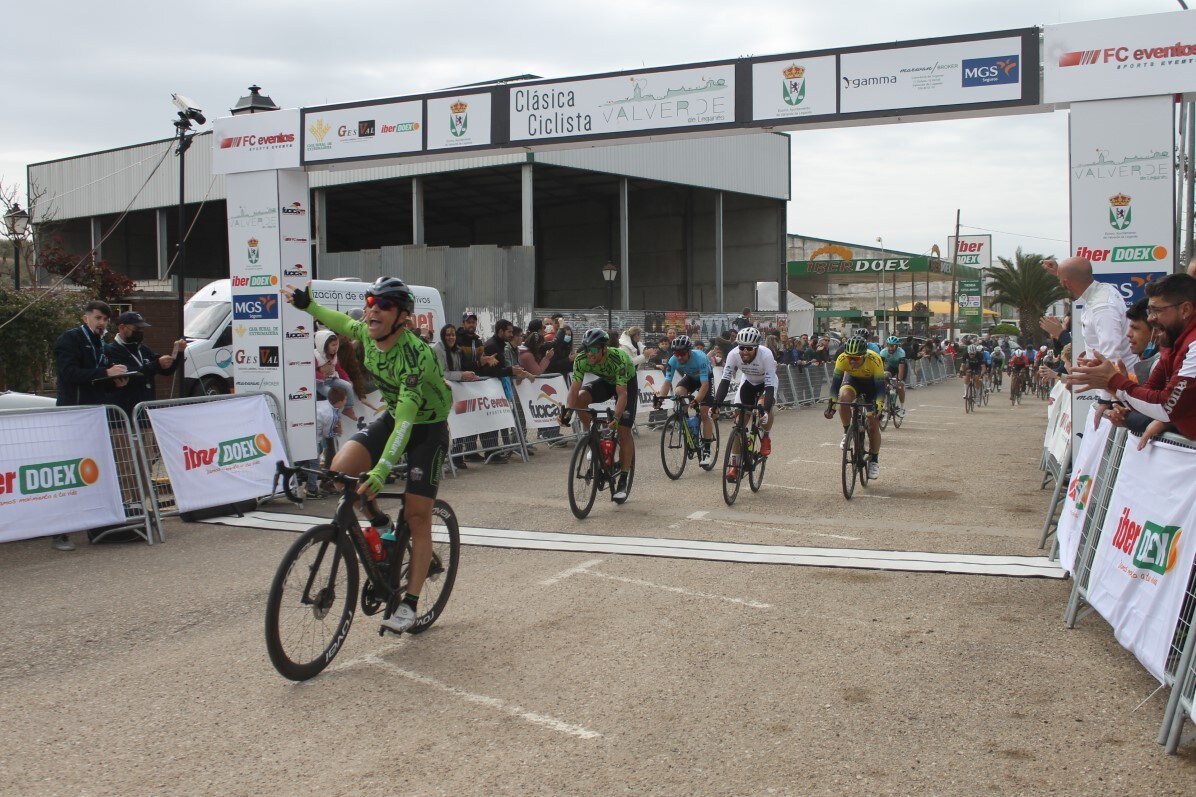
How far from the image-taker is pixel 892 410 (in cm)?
2036

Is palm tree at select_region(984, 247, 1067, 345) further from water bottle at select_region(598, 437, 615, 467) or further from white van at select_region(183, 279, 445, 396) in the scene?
water bottle at select_region(598, 437, 615, 467)

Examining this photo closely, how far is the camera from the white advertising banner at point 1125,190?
28.4ft

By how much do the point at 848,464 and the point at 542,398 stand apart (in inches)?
224

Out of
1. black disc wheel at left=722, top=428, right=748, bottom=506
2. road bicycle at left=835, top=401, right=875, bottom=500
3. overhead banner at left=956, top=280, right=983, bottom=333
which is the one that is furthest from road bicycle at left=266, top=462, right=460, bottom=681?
overhead banner at left=956, top=280, right=983, bottom=333

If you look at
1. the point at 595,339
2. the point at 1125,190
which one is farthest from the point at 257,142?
the point at 1125,190

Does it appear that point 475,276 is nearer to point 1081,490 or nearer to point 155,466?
point 155,466

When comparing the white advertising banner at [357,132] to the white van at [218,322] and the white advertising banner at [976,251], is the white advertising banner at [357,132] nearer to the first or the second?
the white van at [218,322]

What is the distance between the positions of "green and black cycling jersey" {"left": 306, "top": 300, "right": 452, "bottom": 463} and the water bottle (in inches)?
164

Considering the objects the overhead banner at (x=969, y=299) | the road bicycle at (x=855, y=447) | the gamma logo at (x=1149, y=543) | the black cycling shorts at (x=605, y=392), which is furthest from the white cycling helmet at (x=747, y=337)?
the overhead banner at (x=969, y=299)

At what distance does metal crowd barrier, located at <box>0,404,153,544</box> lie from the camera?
8.78 metres

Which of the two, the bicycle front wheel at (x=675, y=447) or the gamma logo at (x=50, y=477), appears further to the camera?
the bicycle front wheel at (x=675, y=447)

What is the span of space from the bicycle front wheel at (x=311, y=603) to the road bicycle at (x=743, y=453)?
575 cm

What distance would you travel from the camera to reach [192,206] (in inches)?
1783

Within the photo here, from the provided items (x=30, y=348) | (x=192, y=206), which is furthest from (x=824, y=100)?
(x=192, y=206)
